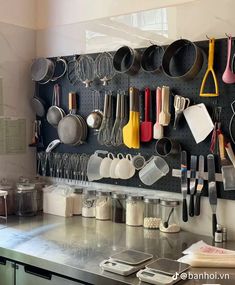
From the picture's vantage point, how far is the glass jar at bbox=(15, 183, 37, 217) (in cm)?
244

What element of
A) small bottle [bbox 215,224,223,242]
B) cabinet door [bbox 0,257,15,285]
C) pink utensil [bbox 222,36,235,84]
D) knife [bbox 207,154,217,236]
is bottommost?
cabinet door [bbox 0,257,15,285]

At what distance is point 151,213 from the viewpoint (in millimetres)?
2205

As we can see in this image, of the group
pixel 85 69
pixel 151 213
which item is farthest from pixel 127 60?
pixel 151 213

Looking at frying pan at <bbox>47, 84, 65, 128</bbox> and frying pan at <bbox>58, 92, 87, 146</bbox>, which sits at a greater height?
frying pan at <bbox>47, 84, 65, 128</bbox>

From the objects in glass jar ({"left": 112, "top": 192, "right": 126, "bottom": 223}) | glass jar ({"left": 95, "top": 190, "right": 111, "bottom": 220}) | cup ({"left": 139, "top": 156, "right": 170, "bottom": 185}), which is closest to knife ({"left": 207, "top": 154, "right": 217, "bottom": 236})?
cup ({"left": 139, "top": 156, "right": 170, "bottom": 185})

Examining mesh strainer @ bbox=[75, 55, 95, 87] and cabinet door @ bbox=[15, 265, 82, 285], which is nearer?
cabinet door @ bbox=[15, 265, 82, 285]

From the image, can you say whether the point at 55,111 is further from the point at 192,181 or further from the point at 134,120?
the point at 192,181

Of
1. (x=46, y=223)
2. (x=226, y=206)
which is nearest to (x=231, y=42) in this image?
(x=226, y=206)

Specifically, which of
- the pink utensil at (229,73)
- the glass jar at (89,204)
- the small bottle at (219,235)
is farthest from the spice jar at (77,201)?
the pink utensil at (229,73)

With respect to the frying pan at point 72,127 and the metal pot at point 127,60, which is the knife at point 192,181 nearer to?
the metal pot at point 127,60

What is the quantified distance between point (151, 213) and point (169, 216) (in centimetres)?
11

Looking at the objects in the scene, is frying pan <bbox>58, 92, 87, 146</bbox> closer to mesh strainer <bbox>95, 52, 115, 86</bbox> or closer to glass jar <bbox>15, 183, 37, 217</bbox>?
mesh strainer <bbox>95, 52, 115, 86</bbox>

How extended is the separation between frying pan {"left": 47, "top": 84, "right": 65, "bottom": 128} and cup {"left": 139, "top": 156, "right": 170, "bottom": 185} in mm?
657

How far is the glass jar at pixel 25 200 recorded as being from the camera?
244 cm
